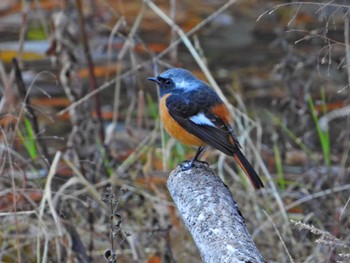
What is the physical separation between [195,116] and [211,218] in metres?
1.74

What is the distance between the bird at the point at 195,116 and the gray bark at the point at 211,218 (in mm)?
726

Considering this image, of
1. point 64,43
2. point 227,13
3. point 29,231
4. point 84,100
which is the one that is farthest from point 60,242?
point 227,13

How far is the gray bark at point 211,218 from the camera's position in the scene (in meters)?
2.83

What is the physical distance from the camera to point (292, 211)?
6.27 meters

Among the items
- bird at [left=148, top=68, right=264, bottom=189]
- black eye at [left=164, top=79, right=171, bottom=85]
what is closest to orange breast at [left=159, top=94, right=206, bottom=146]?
bird at [left=148, top=68, right=264, bottom=189]

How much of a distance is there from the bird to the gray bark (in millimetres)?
726

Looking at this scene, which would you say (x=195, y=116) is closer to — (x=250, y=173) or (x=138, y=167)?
(x=250, y=173)

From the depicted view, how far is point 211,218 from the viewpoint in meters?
3.14

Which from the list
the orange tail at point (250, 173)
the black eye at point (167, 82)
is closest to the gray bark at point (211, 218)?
the orange tail at point (250, 173)

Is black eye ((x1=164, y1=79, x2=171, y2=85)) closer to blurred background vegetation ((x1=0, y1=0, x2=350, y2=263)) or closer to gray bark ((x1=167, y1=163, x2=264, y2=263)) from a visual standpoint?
blurred background vegetation ((x1=0, y1=0, x2=350, y2=263))

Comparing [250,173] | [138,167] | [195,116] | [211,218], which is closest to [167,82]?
[195,116]

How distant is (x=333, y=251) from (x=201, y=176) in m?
1.74

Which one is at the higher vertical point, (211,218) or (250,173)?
(211,218)

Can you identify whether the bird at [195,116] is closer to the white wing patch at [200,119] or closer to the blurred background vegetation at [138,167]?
the white wing patch at [200,119]
